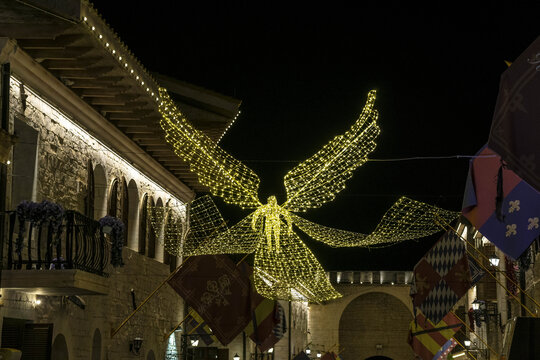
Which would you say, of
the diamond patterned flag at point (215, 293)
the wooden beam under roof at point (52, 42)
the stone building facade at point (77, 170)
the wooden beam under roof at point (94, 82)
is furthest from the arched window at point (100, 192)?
the wooden beam under roof at point (52, 42)

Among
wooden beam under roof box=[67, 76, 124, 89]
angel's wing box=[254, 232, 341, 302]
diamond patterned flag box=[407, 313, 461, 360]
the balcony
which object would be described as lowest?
diamond patterned flag box=[407, 313, 461, 360]

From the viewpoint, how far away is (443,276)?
18.2 meters

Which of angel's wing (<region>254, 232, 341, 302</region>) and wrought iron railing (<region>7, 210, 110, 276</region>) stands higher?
angel's wing (<region>254, 232, 341, 302</region>)

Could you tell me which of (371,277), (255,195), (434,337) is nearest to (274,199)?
(255,195)

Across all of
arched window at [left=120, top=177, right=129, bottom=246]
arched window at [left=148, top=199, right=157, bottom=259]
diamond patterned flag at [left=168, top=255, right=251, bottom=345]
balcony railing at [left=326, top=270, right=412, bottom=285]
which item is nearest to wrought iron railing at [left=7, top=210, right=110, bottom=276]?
diamond patterned flag at [left=168, top=255, right=251, bottom=345]

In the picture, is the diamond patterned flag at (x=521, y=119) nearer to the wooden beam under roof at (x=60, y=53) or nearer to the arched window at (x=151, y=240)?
the wooden beam under roof at (x=60, y=53)

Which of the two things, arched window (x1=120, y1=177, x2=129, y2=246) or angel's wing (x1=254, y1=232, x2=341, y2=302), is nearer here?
arched window (x1=120, y1=177, x2=129, y2=246)

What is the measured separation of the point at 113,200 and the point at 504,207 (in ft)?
36.5

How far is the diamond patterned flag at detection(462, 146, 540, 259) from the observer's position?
32.8ft

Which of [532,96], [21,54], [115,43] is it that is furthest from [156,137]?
[532,96]

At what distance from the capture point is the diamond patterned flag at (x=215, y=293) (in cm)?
1955

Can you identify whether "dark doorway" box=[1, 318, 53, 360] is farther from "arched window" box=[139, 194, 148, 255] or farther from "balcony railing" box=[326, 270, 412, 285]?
"balcony railing" box=[326, 270, 412, 285]

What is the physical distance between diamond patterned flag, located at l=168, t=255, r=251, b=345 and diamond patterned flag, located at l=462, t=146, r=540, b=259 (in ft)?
31.9

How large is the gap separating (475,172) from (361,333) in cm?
4979
